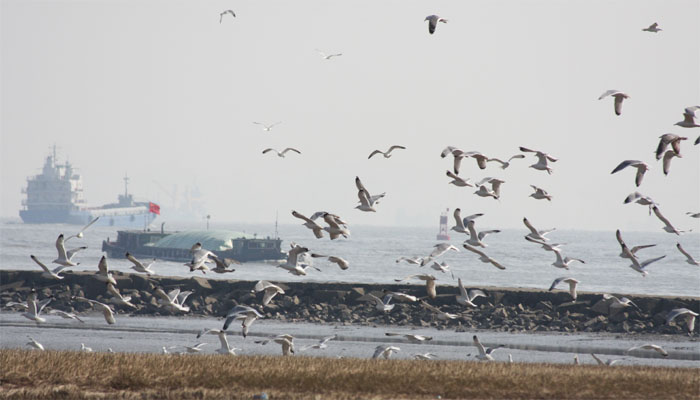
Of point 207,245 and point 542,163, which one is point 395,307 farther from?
point 207,245

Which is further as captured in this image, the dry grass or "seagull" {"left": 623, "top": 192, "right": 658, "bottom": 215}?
"seagull" {"left": 623, "top": 192, "right": 658, "bottom": 215}

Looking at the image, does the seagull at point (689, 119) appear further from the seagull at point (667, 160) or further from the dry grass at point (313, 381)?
the dry grass at point (313, 381)

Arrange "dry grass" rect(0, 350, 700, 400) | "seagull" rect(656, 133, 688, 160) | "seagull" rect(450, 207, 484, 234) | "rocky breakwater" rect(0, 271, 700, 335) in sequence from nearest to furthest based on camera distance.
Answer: "dry grass" rect(0, 350, 700, 400), "seagull" rect(656, 133, 688, 160), "seagull" rect(450, 207, 484, 234), "rocky breakwater" rect(0, 271, 700, 335)

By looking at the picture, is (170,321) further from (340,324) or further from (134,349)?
(134,349)

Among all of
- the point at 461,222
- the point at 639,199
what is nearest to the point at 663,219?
the point at 639,199

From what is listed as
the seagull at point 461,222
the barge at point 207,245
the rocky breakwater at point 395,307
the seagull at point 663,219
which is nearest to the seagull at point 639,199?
the seagull at point 663,219

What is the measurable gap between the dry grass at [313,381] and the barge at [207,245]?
8990cm

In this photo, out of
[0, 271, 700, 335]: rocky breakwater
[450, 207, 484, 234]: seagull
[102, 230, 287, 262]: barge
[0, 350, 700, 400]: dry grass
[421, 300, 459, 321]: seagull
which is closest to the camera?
[0, 350, 700, 400]: dry grass

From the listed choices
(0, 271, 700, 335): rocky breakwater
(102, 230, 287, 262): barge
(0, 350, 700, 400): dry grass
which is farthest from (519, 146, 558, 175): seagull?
(102, 230, 287, 262): barge

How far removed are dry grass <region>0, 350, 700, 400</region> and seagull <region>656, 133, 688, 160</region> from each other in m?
5.57

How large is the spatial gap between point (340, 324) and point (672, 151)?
24.6 metres

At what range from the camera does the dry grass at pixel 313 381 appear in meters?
18.5

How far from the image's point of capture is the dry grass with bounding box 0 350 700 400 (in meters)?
18.5

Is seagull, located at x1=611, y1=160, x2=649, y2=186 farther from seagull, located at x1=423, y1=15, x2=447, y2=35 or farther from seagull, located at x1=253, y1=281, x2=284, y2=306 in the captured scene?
seagull, located at x1=253, y1=281, x2=284, y2=306
